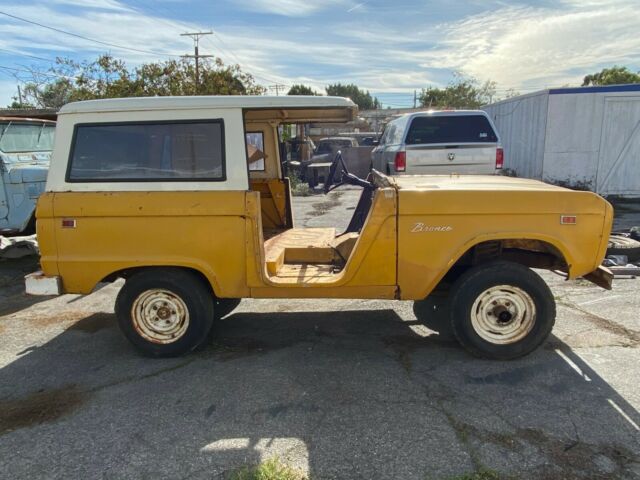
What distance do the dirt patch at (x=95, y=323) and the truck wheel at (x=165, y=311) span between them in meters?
1.16

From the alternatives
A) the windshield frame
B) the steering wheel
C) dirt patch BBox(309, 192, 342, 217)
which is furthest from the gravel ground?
dirt patch BBox(309, 192, 342, 217)

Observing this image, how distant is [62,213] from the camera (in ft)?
12.4

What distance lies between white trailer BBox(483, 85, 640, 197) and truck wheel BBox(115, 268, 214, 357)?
12689 mm

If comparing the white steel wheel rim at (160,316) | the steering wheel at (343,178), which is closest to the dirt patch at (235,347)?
the white steel wheel rim at (160,316)

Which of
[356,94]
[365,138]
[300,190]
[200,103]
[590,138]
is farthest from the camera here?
[356,94]

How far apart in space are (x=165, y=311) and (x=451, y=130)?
23.9 feet

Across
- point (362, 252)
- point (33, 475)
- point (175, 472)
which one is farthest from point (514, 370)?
point (33, 475)

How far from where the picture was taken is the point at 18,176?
7281 millimetres

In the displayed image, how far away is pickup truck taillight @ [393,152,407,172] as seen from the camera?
376 inches

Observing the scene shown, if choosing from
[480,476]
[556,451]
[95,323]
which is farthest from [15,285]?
[556,451]

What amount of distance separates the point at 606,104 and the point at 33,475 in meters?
15.0

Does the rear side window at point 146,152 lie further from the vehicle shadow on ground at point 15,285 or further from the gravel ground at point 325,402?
the vehicle shadow on ground at point 15,285

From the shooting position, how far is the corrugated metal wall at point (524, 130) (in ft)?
45.6

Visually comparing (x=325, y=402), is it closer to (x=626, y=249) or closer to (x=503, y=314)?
(x=503, y=314)
